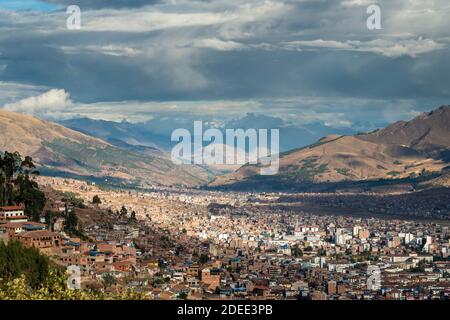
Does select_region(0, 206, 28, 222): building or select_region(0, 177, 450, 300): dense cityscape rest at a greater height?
select_region(0, 206, 28, 222): building

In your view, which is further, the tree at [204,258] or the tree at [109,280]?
the tree at [204,258]

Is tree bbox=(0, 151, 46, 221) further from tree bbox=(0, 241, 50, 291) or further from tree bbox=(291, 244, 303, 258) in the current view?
tree bbox=(291, 244, 303, 258)

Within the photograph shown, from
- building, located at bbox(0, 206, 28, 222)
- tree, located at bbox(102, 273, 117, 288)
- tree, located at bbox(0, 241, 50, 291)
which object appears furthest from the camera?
building, located at bbox(0, 206, 28, 222)

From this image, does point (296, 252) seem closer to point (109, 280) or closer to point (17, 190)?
point (17, 190)

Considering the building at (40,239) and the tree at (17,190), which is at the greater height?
the tree at (17,190)

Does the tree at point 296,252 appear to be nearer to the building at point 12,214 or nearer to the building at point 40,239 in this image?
the building at point 12,214

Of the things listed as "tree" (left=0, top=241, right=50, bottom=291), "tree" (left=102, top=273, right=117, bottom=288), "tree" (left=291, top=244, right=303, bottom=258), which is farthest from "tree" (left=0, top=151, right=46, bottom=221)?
"tree" (left=291, top=244, right=303, bottom=258)

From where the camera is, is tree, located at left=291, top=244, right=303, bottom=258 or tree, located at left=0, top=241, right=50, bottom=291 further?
tree, located at left=291, top=244, right=303, bottom=258

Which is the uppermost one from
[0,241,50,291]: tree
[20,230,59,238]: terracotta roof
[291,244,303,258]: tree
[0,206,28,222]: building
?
[0,206,28,222]: building

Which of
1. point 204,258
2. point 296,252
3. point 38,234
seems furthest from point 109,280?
point 296,252

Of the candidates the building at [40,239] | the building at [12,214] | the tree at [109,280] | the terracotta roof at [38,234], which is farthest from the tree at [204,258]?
the tree at [109,280]
